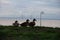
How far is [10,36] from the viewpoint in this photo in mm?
5328

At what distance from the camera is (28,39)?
5035 mm

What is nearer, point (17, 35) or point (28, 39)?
point (28, 39)

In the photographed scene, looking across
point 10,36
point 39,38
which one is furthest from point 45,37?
point 10,36

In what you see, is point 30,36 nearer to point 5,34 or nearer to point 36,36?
point 36,36

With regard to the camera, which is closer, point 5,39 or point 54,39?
point 54,39

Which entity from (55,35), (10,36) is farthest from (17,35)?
(55,35)

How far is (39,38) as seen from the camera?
507cm

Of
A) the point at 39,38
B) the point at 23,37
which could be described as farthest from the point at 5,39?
the point at 39,38

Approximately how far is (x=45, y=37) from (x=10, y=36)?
0.87m

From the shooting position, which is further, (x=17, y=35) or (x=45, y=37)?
(x=17, y=35)

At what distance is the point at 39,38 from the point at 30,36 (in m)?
0.24

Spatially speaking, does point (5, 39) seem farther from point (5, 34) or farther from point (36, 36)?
point (36, 36)

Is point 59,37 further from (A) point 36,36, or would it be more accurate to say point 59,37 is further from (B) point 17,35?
(B) point 17,35

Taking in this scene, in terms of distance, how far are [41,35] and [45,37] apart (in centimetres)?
17
